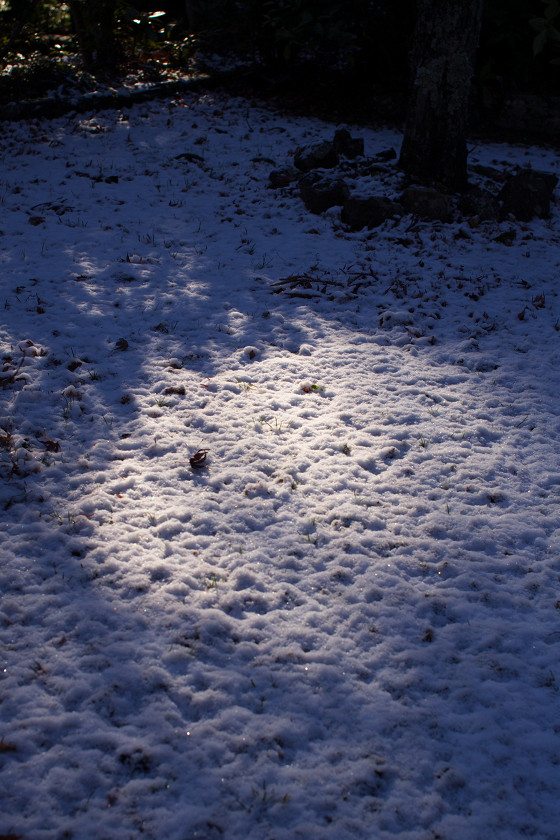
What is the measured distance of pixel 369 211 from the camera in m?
7.05

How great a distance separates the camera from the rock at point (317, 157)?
8.30 meters

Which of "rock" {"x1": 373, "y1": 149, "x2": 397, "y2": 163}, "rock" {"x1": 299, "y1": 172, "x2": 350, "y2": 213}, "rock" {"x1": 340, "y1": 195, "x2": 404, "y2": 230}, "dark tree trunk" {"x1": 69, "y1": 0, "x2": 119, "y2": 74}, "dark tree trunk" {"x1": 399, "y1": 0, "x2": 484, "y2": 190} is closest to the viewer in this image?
"dark tree trunk" {"x1": 399, "y1": 0, "x2": 484, "y2": 190}

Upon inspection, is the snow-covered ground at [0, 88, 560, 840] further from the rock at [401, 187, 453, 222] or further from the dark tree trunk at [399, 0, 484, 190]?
the dark tree trunk at [399, 0, 484, 190]

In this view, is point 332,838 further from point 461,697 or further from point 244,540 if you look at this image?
point 244,540

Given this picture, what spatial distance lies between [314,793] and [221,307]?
13.9ft

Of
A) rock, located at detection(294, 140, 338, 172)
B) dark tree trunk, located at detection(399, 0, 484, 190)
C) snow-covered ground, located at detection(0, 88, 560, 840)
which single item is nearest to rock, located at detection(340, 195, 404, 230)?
snow-covered ground, located at detection(0, 88, 560, 840)

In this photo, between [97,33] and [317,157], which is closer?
[317,157]

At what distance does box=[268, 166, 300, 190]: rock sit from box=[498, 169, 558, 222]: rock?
9.58 ft

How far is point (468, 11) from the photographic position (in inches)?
264

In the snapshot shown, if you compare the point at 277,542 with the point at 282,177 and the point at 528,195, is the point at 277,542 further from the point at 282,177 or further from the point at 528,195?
the point at 282,177

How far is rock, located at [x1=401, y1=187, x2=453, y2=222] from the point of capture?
7.13 m

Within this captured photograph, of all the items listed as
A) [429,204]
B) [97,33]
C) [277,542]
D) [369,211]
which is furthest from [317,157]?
[277,542]

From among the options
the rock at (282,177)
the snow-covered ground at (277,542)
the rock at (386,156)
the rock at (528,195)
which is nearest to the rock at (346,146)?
the rock at (386,156)

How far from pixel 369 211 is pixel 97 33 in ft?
26.5
